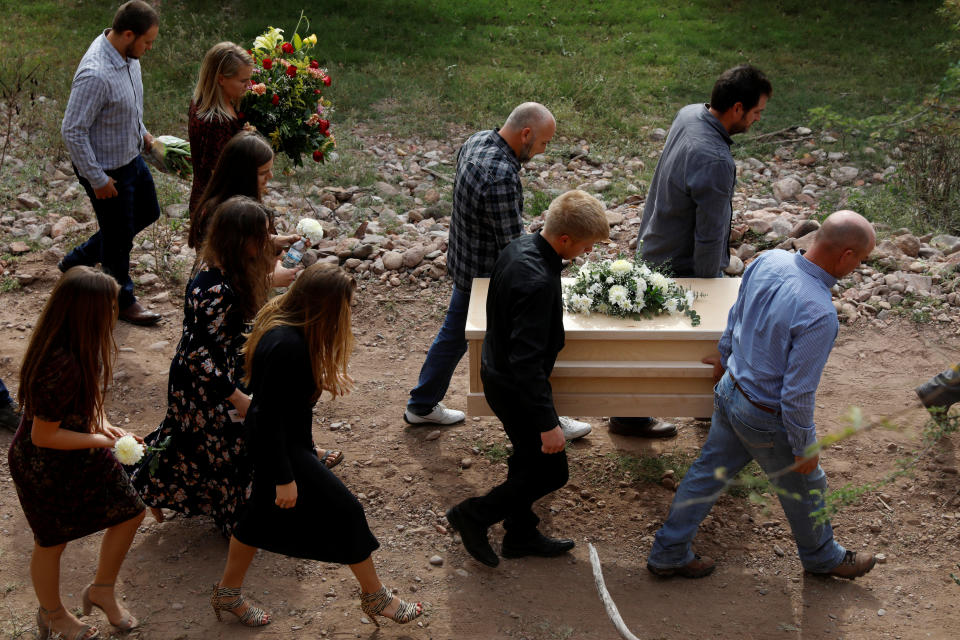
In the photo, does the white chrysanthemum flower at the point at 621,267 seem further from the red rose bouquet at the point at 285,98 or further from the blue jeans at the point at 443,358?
the red rose bouquet at the point at 285,98

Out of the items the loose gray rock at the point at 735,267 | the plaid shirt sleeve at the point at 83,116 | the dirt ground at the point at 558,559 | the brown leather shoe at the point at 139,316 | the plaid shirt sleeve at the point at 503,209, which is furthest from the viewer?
the loose gray rock at the point at 735,267

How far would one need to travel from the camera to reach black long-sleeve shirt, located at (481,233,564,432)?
12.0 feet

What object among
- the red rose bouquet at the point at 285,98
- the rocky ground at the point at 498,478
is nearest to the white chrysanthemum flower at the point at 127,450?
the rocky ground at the point at 498,478

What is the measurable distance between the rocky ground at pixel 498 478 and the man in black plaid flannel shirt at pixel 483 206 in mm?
637

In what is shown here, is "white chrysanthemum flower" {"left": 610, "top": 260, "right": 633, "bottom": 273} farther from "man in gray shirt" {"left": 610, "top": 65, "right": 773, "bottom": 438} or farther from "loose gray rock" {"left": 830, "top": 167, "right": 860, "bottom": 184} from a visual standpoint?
"loose gray rock" {"left": 830, "top": 167, "right": 860, "bottom": 184}

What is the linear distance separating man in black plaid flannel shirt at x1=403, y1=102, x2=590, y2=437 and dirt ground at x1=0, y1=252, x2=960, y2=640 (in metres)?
0.59

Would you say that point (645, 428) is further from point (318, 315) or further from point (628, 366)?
point (318, 315)

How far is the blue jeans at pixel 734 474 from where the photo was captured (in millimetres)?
3727

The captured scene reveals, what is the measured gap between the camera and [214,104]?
521cm

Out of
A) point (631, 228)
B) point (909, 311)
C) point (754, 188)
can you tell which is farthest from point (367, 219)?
point (909, 311)

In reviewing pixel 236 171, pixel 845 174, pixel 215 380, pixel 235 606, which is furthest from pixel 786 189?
pixel 235 606

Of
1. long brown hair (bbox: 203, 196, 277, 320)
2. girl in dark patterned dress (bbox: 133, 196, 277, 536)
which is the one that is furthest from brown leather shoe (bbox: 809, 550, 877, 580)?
long brown hair (bbox: 203, 196, 277, 320)

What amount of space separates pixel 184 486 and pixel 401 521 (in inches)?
44.8

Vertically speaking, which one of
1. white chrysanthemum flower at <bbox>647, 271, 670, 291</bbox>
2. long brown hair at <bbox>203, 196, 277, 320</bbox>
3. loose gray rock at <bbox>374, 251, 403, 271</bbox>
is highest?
long brown hair at <bbox>203, 196, 277, 320</bbox>
